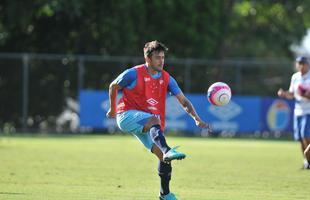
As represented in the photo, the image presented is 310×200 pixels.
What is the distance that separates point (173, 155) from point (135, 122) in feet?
3.25

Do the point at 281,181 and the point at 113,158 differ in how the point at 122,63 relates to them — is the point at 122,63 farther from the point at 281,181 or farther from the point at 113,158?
the point at 281,181

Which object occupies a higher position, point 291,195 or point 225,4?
point 225,4

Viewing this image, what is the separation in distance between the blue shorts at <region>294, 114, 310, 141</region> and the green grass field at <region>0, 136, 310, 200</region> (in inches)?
27.6

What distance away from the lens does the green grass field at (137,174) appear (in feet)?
38.1

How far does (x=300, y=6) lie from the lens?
146 feet

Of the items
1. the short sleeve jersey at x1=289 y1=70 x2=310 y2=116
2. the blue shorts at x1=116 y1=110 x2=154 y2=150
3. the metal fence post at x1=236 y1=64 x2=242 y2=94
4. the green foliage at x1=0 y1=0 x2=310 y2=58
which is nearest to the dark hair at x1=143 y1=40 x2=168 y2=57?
the blue shorts at x1=116 y1=110 x2=154 y2=150

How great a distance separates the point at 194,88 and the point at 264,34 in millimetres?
18201

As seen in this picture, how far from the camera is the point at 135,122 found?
1067cm

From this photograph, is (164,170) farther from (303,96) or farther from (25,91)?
(25,91)

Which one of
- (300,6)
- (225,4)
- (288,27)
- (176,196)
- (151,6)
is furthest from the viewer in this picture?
(288,27)

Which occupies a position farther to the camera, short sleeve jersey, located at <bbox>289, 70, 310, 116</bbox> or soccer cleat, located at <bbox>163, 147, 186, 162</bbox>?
short sleeve jersey, located at <bbox>289, 70, 310, 116</bbox>

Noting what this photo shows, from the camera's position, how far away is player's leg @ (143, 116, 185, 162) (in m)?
9.91

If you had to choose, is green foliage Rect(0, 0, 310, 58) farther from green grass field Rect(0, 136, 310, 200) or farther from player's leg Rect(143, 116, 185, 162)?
player's leg Rect(143, 116, 185, 162)

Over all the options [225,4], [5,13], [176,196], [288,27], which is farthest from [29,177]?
[288,27]
